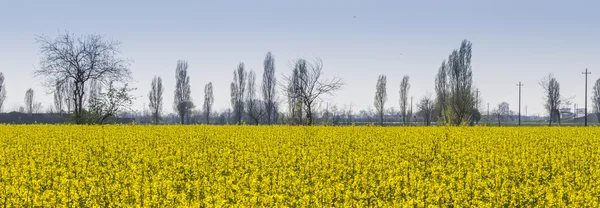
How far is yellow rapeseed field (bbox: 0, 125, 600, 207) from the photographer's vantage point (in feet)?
33.6

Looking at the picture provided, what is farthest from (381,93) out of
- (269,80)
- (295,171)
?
(295,171)

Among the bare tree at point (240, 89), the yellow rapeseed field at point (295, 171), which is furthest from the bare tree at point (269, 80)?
the yellow rapeseed field at point (295, 171)

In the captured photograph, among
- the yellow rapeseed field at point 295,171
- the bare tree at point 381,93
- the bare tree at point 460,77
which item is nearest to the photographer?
the yellow rapeseed field at point 295,171

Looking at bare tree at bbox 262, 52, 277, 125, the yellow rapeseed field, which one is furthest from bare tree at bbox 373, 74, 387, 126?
the yellow rapeseed field

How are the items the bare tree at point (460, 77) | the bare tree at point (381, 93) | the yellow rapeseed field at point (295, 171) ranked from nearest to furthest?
the yellow rapeseed field at point (295, 171) < the bare tree at point (460, 77) < the bare tree at point (381, 93)

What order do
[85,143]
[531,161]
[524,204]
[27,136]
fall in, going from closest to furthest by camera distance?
[524,204]
[531,161]
[85,143]
[27,136]

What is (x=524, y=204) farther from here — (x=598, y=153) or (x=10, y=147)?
(x=10, y=147)

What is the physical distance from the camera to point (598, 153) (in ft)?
58.7

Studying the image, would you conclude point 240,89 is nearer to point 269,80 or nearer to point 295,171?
point 269,80

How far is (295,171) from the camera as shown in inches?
555

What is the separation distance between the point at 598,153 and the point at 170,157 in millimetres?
11566

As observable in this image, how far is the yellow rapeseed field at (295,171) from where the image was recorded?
1023 cm

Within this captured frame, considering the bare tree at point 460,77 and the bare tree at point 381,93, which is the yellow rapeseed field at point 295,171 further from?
the bare tree at point 381,93

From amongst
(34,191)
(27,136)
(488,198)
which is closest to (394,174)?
(488,198)
